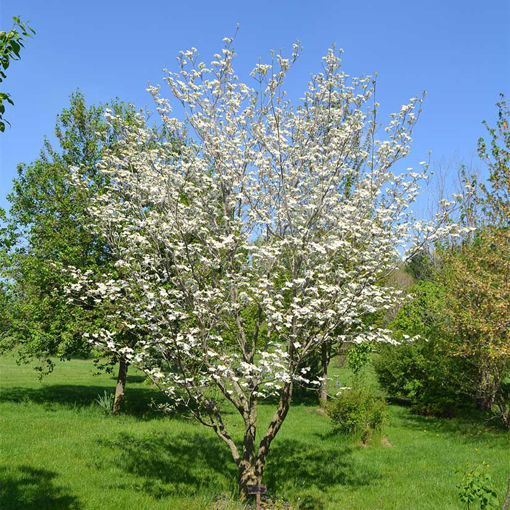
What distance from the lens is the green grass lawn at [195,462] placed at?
9094 mm

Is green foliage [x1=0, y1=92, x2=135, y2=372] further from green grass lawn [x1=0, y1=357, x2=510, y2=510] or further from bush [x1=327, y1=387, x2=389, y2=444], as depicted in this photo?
bush [x1=327, y1=387, x2=389, y2=444]

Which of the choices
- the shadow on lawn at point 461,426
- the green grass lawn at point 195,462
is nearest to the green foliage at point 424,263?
the green grass lawn at point 195,462

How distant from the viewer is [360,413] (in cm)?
1566

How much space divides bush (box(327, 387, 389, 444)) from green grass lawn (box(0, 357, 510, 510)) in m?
0.61

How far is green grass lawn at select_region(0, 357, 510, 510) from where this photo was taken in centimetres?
909

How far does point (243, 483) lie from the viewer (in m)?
9.00

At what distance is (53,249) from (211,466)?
10860 mm

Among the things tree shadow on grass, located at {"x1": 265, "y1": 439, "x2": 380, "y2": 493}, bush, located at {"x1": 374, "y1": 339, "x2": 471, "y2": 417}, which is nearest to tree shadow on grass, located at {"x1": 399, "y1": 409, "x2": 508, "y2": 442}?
bush, located at {"x1": 374, "y1": 339, "x2": 471, "y2": 417}

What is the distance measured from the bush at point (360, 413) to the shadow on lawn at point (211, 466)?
1195mm

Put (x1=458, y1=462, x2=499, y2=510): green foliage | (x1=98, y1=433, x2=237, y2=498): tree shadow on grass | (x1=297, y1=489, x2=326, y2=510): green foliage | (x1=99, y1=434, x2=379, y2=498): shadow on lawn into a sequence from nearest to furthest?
(x1=458, y1=462, x2=499, y2=510): green foliage
(x1=297, y1=489, x2=326, y2=510): green foliage
(x1=98, y1=433, x2=237, y2=498): tree shadow on grass
(x1=99, y1=434, x2=379, y2=498): shadow on lawn

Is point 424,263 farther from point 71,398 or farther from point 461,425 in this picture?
point 71,398

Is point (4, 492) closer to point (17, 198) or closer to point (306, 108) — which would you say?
point (306, 108)

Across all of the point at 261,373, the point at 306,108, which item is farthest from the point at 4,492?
the point at 306,108

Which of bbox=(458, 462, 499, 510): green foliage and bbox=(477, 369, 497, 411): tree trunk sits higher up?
bbox=(477, 369, 497, 411): tree trunk
